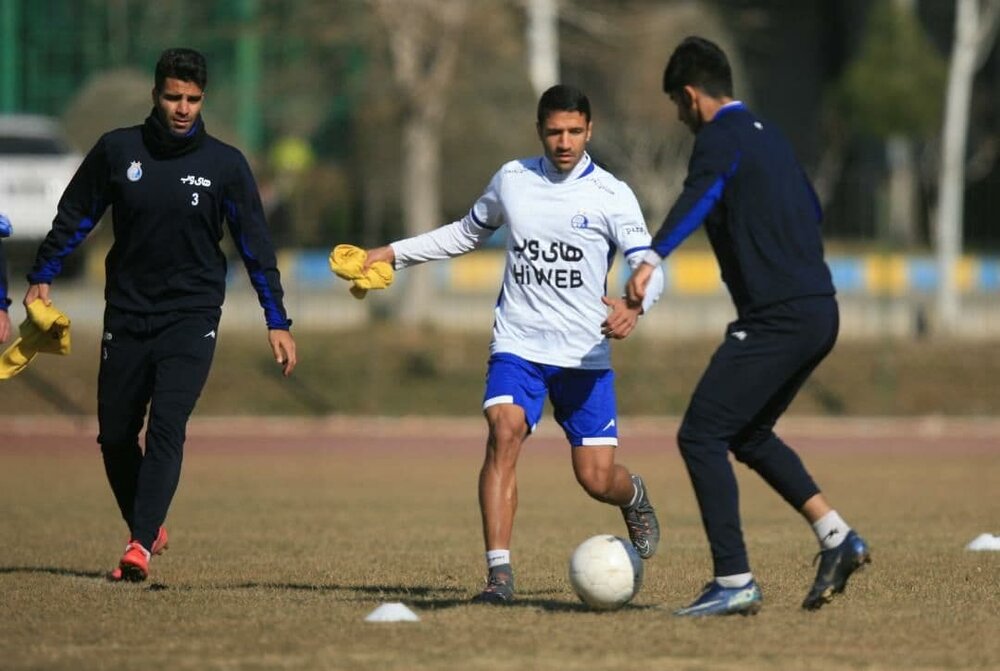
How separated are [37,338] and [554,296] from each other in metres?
2.92

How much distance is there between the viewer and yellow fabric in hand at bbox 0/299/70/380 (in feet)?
31.7

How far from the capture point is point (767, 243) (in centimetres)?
768

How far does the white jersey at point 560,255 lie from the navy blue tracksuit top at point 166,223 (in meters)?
1.38

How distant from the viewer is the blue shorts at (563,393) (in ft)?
28.7

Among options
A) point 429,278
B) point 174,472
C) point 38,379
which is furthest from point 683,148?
point 174,472

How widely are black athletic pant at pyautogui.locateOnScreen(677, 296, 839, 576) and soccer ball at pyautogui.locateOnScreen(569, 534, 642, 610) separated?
47cm

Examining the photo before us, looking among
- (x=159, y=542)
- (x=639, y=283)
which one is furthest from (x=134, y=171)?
(x=639, y=283)

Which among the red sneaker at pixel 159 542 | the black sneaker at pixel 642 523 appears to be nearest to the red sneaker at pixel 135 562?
the red sneaker at pixel 159 542

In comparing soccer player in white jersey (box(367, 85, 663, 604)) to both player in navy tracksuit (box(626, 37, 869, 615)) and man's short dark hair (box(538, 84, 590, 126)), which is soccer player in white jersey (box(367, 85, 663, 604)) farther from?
player in navy tracksuit (box(626, 37, 869, 615))

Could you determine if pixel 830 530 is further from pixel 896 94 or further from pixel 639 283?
pixel 896 94

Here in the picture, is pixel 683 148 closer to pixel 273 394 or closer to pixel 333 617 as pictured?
pixel 273 394

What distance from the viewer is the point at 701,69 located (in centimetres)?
775

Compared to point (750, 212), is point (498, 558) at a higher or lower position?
lower

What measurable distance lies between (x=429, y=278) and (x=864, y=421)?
6759 mm
